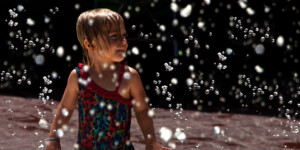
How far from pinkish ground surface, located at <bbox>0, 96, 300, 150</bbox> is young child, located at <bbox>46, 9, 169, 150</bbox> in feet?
4.29

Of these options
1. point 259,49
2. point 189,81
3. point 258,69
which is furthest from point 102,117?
point 259,49

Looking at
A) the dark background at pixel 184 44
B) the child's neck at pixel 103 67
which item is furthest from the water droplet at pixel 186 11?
the child's neck at pixel 103 67

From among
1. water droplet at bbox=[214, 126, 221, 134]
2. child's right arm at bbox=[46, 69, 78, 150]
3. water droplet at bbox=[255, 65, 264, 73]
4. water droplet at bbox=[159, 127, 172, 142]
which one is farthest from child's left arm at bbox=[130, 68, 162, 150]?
water droplet at bbox=[255, 65, 264, 73]

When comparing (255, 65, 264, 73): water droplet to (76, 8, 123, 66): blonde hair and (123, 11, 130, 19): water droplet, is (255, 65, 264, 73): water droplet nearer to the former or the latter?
(123, 11, 130, 19): water droplet

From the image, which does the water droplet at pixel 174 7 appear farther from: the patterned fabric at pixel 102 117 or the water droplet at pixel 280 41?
the patterned fabric at pixel 102 117

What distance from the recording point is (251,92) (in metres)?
6.19

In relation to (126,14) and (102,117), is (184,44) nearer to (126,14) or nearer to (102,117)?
(126,14)

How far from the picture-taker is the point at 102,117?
81.7 inches

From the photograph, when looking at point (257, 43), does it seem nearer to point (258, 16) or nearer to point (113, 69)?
point (258, 16)

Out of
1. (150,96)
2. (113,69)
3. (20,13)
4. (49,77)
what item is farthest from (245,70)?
(113,69)

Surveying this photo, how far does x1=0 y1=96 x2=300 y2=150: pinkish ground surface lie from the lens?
11.6ft

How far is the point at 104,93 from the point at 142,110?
0.19 m

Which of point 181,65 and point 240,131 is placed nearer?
point 240,131

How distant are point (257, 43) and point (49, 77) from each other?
10.5 feet
